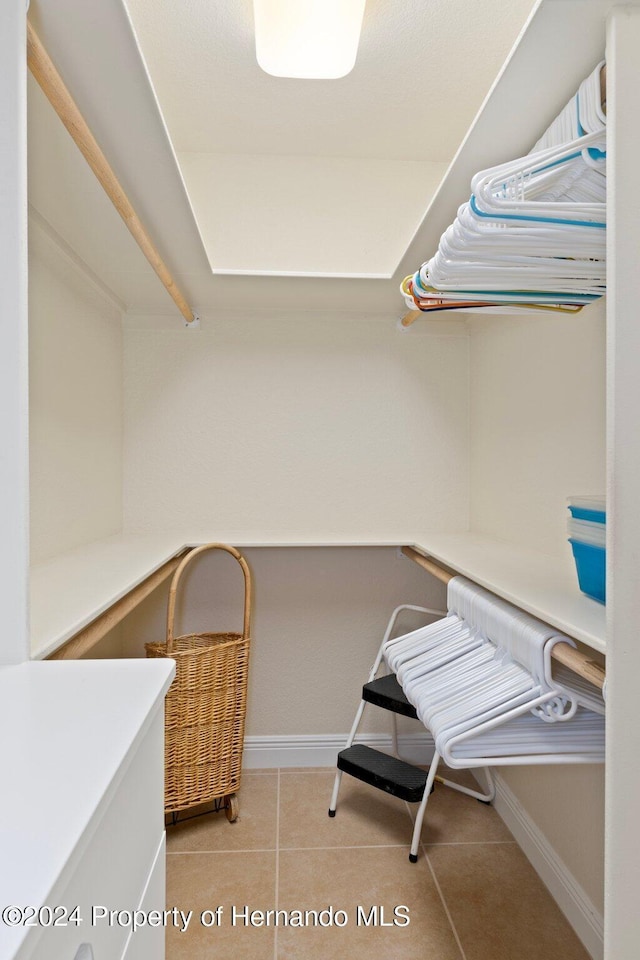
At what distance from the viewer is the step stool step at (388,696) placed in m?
2.14

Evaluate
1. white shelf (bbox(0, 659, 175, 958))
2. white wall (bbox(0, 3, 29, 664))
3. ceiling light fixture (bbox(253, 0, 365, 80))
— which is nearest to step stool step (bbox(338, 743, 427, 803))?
white shelf (bbox(0, 659, 175, 958))

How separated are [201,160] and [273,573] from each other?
173 centimetres

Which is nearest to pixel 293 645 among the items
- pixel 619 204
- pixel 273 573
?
pixel 273 573

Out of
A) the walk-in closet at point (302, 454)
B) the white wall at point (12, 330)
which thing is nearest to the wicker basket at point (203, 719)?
the walk-in closet at point (302, 454)

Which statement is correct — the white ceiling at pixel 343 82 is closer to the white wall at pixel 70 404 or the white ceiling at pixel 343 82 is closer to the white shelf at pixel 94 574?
the white wall at pixel 70 404

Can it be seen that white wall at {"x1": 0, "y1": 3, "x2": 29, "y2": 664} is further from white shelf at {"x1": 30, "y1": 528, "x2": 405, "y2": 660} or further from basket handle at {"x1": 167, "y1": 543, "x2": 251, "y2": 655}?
basket handle at {"x1": 167, "y1": 543, "x2": 251, "y2": 655}

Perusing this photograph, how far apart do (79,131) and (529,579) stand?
135cm

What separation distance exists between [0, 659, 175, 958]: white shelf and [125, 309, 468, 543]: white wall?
1.60 m

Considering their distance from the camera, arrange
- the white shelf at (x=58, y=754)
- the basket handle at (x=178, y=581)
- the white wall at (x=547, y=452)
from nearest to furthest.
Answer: the white shelf at (x=58, y=754) → the white wall at (x=547, y=452) → the basket handle at (x=178, y=581)

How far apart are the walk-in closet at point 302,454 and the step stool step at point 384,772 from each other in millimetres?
155

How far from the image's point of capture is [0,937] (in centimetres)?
42

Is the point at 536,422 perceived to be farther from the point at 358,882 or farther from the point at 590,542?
the point at 358,882

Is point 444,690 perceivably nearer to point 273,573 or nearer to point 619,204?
point 619,204

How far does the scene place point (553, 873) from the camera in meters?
1.82
